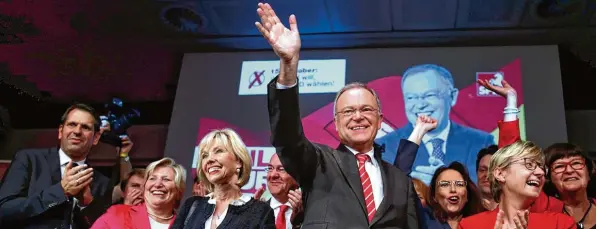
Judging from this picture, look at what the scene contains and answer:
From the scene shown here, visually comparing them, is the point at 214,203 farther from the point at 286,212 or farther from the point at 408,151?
the point at 408,151

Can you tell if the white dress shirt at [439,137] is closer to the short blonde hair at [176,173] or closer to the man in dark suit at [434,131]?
the man in dark suit at [434,131]

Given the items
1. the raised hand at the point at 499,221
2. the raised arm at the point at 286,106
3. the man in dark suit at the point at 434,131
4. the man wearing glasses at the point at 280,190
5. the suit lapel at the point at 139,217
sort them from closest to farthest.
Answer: the raised arm at the point at 286,106
the raised hand at the point at 499,221
the suit lapel at the point at 139,217
the man wearing glasses at the point at 280,190
the man in dark suit at the point at 434,131

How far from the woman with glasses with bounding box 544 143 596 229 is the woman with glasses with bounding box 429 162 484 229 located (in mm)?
362

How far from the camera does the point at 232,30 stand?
17.0ft

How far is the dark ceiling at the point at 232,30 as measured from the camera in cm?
479

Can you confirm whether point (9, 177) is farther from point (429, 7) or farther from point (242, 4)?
point (429, 7)

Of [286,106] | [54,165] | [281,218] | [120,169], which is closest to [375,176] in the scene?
[286,106]

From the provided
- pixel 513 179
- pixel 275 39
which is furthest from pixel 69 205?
pixel 513 179

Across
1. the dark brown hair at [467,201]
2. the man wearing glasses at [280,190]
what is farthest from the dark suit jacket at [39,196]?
the dark brown hair at [467,201]

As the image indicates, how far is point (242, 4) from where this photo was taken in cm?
481

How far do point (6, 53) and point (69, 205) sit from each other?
3.78m

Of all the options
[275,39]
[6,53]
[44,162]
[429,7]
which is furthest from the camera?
[6,53]

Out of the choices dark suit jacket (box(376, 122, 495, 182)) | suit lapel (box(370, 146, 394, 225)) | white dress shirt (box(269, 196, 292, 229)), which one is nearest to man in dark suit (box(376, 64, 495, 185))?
dark suit jacket (box(376, 122, 495, 182))

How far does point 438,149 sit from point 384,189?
2832 mm
